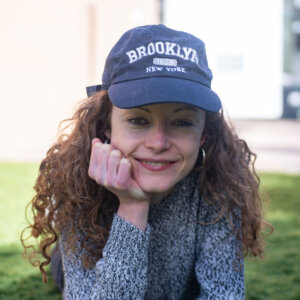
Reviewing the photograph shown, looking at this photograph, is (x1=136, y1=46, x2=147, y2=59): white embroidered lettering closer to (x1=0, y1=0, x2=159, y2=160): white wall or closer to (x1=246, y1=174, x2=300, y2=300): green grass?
(x1=246, y1=174, x2=300, y2=300): green grass

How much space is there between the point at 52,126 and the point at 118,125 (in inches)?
406

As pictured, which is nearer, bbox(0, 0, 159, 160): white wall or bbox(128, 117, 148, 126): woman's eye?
bbox(128, 117, 148, 126): woman's eye

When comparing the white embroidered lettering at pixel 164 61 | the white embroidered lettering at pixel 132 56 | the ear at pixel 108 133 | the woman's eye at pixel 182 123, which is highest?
the white embroidered lettering at pixel 132 56

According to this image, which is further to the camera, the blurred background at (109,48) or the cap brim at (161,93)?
the blurred background at (109,48)

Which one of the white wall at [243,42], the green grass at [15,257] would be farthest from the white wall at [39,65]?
the green grass at [15,257]

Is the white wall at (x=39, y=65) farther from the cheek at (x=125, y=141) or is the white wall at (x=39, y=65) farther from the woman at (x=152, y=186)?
the cheek at (x=125, y=141)

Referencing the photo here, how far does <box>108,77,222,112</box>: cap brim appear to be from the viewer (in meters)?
1.83

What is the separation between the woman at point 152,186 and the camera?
1.92m

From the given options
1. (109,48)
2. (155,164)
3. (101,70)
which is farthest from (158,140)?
(109,48)

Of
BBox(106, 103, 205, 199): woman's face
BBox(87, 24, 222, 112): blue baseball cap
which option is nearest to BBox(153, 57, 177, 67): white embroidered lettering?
BBox(87, 24, 222, 112): blue baseball cap

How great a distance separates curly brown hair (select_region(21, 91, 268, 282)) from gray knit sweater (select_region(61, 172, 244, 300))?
0.07 m

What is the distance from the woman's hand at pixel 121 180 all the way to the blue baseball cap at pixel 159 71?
0.20 metres

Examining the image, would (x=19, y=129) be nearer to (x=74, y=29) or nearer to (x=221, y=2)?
(x=74, y=29)

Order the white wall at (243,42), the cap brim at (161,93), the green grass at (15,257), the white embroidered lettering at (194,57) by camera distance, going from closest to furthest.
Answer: the cap brim at (161,93) → the white embroidered lettering at (194,57) → the green grass at (15,257) → the white wall at (243,42)
